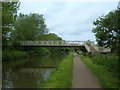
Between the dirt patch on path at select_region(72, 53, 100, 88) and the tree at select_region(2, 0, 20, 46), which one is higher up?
the tree at select_region(2, 0, 20, 46)

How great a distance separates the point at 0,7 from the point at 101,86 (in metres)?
21.3

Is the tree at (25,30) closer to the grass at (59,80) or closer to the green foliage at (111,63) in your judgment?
the green foliage at (111,63)

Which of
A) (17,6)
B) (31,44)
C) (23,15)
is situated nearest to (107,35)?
(17,6)

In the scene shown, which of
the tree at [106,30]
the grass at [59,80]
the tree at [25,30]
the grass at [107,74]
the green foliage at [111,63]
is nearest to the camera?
the grass at [107,74]

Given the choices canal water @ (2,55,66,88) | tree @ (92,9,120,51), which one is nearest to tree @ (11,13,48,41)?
canal water @ (2,55,66,88)

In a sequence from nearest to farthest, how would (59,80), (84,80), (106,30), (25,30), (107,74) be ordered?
1. (84,80)
2. (59,80)
3. (107,74)
4. (106,30)
5. (25,30)

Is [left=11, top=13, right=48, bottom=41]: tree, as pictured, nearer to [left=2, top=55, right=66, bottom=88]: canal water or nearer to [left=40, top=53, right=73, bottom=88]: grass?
[left=2, top=55, right=66, bottom=88]: canal water

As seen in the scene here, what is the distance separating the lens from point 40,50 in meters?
69.4

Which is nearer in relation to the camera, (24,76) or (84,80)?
(84,80)

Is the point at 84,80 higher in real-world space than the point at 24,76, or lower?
higher

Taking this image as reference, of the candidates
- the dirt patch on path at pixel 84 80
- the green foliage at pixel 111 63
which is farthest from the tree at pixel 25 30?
the dirt patch on path at pixel 84 80

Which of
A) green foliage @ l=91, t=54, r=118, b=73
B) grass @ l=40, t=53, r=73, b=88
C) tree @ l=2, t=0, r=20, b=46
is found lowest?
grass @ l=40, t=53, r=73, b=88

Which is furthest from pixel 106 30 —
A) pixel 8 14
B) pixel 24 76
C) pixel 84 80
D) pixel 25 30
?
pixel 25 30

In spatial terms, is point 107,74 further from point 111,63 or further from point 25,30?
point 25,30
